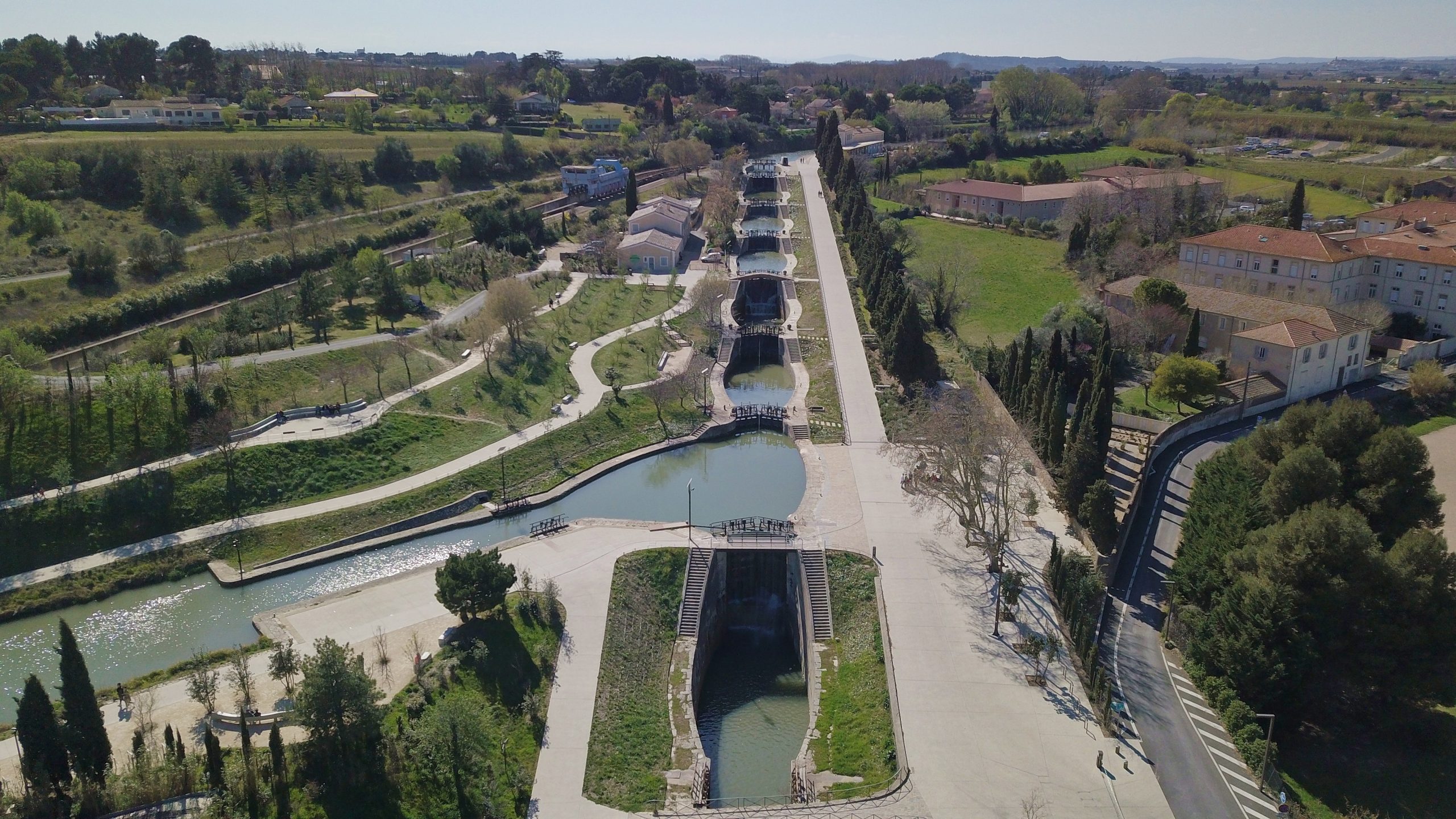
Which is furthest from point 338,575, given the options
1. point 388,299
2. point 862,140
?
point 862,140

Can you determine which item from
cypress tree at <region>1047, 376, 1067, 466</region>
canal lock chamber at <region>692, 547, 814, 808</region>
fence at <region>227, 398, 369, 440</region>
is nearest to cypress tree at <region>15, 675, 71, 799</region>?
canal lock chamber at <region>692, 547, 814, 808</region>

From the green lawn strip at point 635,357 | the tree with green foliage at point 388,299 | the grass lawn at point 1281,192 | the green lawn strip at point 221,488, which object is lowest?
the green lawn strip at point 221,488

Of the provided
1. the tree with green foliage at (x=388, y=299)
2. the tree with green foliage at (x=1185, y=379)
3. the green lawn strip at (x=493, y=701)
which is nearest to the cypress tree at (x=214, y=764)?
the green lawn strip at (x=493, y=701)

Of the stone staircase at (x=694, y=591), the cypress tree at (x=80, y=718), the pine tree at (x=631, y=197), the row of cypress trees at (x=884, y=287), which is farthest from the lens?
the pine tree at (x=631, y=197)

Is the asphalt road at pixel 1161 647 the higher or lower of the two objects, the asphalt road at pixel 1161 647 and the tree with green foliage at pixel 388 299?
the lower

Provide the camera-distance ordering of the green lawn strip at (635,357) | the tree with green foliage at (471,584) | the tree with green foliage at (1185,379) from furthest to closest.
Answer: the green lawn strip at (635,357) < the tree with green foliage at (1185,379) < the tree with green foliage at (471,584)

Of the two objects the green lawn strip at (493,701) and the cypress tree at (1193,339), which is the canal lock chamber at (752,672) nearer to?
the green lawn strip at (493,701)

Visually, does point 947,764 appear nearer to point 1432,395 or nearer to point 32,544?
point 32,544

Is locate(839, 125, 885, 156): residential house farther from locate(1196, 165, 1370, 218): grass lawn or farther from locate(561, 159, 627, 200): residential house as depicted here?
locate(1196, 165, 1370, 218): grass lawn
